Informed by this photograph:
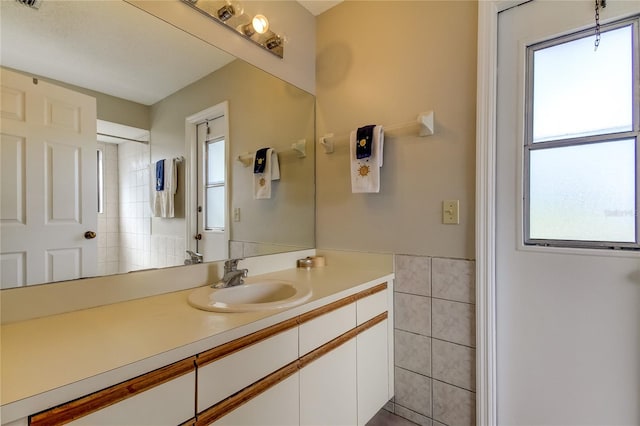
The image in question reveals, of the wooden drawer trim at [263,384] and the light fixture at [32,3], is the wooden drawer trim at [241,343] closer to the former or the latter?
the wooden drawer trim at [263,384]

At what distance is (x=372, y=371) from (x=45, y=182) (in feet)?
5.14

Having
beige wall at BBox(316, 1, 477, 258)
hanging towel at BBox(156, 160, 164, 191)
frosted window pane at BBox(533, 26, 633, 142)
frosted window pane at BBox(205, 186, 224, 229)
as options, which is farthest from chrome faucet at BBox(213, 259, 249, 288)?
frosted window pane at BBox(533, 26, 633, 142)

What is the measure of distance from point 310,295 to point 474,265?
2.65ft

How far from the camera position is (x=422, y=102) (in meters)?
1.57

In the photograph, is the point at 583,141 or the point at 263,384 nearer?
the point at 263,384

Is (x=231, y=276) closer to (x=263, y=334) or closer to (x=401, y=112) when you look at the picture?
(x=263, y=334)

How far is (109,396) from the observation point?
2.08 feet

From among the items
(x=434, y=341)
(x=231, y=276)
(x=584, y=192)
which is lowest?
(x=434, y=341)

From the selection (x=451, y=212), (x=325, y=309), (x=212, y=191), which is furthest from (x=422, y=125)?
(x=212, y=191)

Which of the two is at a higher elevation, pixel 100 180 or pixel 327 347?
pixel 100 180

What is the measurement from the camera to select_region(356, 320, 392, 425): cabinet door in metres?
1.41

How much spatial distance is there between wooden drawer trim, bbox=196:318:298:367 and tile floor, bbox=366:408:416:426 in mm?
1015

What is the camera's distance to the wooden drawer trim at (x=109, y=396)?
0.57 m

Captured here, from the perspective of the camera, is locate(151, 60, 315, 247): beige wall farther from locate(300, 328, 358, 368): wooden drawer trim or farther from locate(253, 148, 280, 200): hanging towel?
locate(300, 328, 358, 368): wooden drawer trim
